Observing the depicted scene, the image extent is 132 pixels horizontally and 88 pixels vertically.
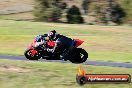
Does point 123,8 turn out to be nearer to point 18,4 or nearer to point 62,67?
point 18,4

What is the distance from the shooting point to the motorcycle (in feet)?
72.4

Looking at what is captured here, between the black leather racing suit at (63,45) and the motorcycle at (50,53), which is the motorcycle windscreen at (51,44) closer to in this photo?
the motorcycle at (50,53)

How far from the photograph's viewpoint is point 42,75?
1791 centimetres

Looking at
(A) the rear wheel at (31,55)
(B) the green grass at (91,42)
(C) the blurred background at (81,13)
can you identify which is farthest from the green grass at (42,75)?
(C) the blurred background at (81,13)

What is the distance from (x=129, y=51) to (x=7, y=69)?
18024mm

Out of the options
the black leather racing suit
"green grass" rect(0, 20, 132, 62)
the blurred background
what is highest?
the black leather racing suit

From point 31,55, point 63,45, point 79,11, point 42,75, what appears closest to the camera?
point 42,75

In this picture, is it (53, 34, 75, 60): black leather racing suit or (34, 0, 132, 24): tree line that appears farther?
(34, 0, 132, 24): tree line

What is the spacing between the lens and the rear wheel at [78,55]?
2209 centimetres

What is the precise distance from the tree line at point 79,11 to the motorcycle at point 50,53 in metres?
56.8

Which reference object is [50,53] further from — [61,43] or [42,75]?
[42,75]

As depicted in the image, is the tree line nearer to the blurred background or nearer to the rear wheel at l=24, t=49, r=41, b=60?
the blurred background

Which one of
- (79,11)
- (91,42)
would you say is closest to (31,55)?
(91,42)

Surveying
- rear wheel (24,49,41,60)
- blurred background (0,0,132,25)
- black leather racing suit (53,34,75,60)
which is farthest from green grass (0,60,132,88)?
blurred background (0,0,132,25)
